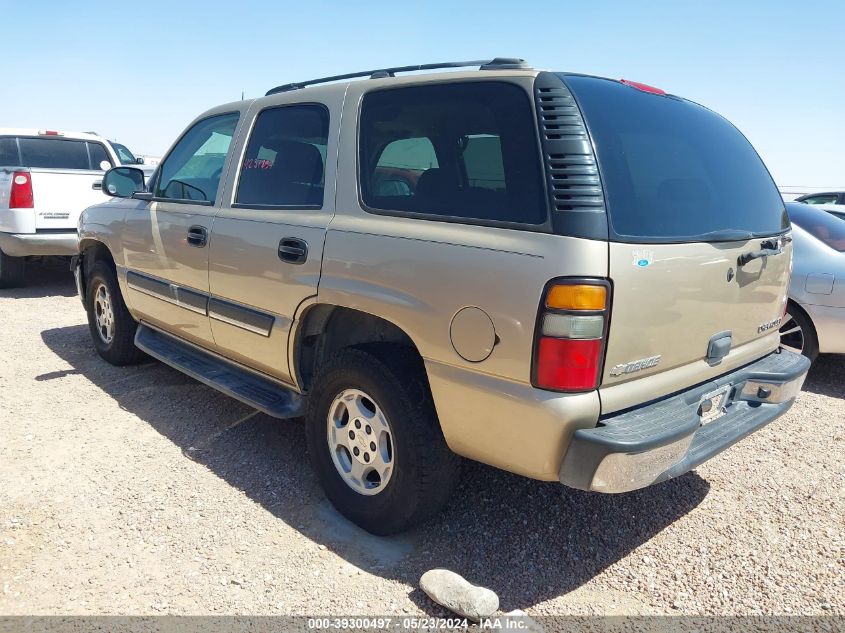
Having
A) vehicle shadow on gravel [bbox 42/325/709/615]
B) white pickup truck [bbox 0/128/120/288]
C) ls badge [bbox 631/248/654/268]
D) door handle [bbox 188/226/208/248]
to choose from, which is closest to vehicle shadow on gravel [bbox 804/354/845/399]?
vehicle shadow on gravel [bbox 42/325/709/615]

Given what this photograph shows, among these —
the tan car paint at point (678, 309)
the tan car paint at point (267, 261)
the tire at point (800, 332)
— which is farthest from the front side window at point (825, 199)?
the tan car paint at point (267, 261)

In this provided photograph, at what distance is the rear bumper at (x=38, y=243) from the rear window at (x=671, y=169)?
677 centimetres

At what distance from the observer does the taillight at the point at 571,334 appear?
2072 millimetres

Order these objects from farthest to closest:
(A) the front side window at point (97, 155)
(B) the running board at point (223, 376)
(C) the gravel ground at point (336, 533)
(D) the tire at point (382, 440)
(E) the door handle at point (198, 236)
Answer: (A) the front side window at point (97, 155)
(E) the door handle at point (198, 236)
(B) the running board at point (223, 376)
(D) the tire at point (382, 440)
(C) the gravel ground at point (336, 533)

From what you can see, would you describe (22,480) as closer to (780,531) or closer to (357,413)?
(357,413)

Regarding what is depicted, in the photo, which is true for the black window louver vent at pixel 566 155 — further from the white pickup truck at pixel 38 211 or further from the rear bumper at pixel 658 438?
the white pickup truck at pixel 38 211

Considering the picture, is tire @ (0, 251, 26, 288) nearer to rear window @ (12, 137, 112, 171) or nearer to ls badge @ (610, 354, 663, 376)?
rear window @ (12, 137, 112, 171)

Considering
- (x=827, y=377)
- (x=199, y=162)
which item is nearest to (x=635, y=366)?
(x=199, y=162)

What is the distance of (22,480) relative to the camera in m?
3.21

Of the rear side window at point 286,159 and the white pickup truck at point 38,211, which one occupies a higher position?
the rear side window at point 286,159

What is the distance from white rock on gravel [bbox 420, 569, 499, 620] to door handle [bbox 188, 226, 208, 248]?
7.21 feet

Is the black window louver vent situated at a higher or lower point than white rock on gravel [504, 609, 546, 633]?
higher

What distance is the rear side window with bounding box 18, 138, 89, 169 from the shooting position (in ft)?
28.7

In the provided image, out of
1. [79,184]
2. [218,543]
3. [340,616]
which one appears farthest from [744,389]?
[79,184]
